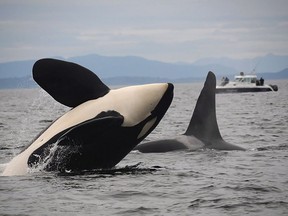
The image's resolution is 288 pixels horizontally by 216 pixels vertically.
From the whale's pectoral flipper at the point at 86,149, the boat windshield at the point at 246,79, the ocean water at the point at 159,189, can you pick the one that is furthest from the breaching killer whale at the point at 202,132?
the boat windshield at the point at 246,79

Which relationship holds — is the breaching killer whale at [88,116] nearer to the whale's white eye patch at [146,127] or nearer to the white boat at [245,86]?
the whale's white eye patch at [146,127]

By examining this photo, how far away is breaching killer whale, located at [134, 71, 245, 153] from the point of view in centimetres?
1823

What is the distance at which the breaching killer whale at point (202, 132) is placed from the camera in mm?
18234

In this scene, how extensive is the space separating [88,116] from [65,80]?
832 millimetres

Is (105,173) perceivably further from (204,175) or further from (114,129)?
(204,175)

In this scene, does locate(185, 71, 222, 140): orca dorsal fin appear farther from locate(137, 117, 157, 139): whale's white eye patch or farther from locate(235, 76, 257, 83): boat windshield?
locate(235, 76, 257, 83): boat windshield

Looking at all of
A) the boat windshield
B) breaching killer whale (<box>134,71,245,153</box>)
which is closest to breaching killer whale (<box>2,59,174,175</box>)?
breaching killer whale (<box>134,71,245,153</box>)

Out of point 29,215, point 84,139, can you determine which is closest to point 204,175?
point 84,139

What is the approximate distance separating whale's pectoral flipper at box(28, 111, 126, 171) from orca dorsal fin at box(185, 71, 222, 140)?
600 cm

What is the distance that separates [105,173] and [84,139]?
1484mm

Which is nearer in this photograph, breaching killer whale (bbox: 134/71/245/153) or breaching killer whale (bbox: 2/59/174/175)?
breaching killer whale (bbox: 2/59/174/175)

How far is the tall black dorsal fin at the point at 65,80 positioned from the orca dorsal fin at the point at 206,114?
6378 mm

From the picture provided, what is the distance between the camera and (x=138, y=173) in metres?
13.8

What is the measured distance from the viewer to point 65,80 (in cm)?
1217
